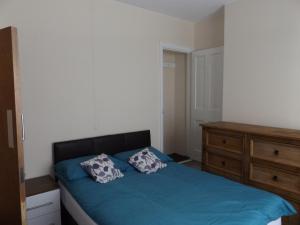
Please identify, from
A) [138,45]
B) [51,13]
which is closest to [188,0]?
[138,45]

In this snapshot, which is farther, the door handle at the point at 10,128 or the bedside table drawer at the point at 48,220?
the bedside table drawer at the point at 48,220

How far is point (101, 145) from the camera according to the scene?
3193mm

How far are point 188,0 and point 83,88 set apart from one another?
6.12 ft

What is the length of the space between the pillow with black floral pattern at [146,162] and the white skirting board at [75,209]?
2.65 ft

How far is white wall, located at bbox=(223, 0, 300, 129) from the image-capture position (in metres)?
2.82

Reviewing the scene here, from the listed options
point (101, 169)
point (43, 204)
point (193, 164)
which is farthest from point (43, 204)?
point (193, 164)

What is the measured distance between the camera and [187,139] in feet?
15.3

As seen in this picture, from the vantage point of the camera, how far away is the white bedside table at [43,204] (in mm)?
2362

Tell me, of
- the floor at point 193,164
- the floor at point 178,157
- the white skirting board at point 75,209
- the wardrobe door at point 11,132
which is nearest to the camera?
the wardrobe door at point 11,132

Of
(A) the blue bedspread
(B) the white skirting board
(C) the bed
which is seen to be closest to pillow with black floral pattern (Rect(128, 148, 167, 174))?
(C) the bed

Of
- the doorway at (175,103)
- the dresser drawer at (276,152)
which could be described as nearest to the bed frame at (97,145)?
the doorway at (175,103)

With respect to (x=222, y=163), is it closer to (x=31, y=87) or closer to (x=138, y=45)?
(x=138, y=45)

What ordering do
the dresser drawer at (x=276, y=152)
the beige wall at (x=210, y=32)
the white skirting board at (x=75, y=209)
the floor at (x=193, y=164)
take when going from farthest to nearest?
the floor at (x=193, y=164)
the beige wall at (x=210, y=32)
the dresser drawer at (x=276, y=152)
the white skirting board at (x=75, y=209)

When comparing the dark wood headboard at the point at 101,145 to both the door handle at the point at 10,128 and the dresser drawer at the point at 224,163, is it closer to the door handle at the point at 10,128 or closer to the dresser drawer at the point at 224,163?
the dresser drawer at the point at 224,163
